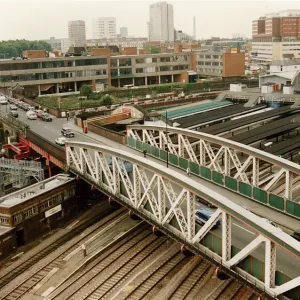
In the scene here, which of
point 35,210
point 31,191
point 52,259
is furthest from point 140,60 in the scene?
point 52,259

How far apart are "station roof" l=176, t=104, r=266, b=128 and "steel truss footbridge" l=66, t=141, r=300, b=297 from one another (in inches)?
881

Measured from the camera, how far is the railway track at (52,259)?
3238 centimetres

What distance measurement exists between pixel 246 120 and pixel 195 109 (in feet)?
46.4

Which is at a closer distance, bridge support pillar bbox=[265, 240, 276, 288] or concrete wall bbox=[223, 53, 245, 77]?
bridge support pillar bbox=[265, 240, 276, 288]

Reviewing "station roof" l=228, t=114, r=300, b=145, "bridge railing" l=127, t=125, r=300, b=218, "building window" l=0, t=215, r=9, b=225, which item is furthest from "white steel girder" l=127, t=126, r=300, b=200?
"building window" l=0, t=215, r=9, b=225

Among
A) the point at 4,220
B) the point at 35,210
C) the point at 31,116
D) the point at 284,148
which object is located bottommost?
the point at 4,220

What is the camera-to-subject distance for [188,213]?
90.1 ft

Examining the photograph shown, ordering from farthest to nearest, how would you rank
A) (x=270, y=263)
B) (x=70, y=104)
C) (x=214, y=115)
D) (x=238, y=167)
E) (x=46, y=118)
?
1. (x=70, y=104)
2. (x=46, y=118)
3. (x=214, y=115)
4. (x=238, y=167)
5. (x=270, y=263)

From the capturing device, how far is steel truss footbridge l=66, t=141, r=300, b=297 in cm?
2208

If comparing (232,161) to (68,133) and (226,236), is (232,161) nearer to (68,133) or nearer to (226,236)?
(68,133)

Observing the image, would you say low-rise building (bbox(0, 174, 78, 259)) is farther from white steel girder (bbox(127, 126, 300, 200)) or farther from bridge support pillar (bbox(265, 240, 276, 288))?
bridge support pillar (bbox(265, 240, 276, 288))

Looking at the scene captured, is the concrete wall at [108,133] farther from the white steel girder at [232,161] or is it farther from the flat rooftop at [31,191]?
the flat rooftop at [31,191]

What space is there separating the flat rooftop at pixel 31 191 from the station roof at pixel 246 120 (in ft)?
64.3

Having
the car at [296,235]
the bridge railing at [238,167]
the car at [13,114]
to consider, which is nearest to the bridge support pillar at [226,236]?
the car at [296,235]
